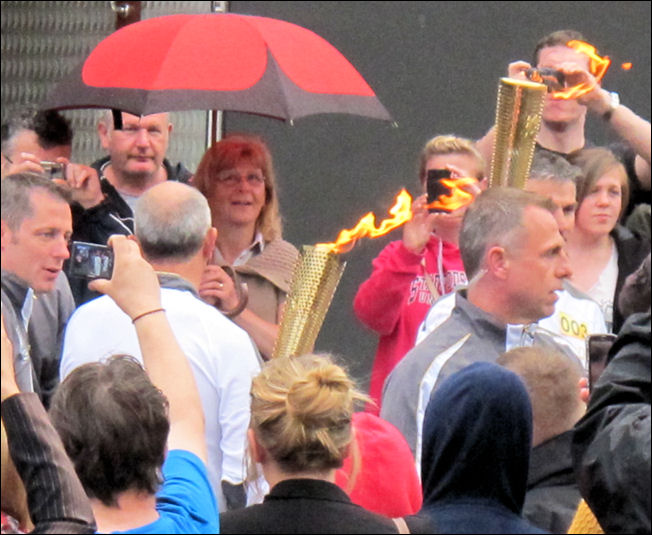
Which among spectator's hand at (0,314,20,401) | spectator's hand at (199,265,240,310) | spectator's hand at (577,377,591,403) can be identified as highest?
spectator's hand at (0,314,20,401)

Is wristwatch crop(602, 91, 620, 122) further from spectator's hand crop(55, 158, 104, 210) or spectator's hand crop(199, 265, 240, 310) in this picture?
spectator's hand crop(55, 158, 104, 210)

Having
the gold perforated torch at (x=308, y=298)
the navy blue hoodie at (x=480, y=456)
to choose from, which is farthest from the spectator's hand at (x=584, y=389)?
the navy blue hoodie at (x=480, y=456)

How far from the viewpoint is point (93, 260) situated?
3674 mm

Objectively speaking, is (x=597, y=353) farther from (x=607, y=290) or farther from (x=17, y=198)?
(x=17, y=198)

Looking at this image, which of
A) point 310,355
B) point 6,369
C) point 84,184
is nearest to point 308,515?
point 310,355

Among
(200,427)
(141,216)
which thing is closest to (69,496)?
(200,427)

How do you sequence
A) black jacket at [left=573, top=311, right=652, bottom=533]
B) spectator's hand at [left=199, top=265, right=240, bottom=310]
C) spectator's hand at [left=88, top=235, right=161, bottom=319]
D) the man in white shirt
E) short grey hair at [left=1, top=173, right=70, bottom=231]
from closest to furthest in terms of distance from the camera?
short grey hair at [left=1, top=173, right=70, bottom=231] → black jacket at [left=573, top=311, right=652, bottom=533] → spectator's hand at [left=88, top=235, right=161, bottom=319] → the man in white shirt → spectator's hand at [left=199, top=265, right=240, bottom=310]

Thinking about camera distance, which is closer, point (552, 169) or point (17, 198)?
point (17, 198)

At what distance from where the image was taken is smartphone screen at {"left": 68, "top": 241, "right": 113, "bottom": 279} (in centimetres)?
360

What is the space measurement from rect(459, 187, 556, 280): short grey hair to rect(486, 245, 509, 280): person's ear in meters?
0.02

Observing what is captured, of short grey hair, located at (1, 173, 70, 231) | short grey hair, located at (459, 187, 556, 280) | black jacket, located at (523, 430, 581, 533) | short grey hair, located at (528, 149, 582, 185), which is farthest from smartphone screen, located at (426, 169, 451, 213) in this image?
short grey hair, located at (1, 173, 70, 231)

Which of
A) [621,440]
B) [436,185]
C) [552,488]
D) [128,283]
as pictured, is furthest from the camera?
[436,185]

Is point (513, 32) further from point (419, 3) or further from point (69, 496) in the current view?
point (69, 496)

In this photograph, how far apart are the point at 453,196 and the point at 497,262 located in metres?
0.65
